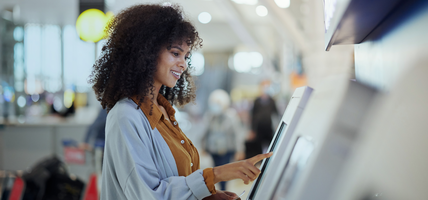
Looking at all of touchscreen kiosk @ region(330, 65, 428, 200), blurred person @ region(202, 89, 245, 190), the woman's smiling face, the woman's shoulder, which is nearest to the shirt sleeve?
the woman's shoulder

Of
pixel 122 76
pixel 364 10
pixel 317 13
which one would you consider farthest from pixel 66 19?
pixel 364 10

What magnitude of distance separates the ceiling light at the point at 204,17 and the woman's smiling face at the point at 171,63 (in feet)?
39.5

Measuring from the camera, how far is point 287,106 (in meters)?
1.23

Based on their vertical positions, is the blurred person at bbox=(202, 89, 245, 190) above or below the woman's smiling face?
below

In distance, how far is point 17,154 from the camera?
532 centimetres

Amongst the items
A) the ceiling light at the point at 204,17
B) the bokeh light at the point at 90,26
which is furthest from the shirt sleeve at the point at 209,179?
the ceiling light at the point at 204,17

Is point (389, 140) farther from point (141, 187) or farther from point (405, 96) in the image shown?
point (141, 187)

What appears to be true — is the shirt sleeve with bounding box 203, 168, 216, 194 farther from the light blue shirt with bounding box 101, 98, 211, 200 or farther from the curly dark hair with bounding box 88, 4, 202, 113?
the curly dark hair with bounding box 88, 4, 202, 113

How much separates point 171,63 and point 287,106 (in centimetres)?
44

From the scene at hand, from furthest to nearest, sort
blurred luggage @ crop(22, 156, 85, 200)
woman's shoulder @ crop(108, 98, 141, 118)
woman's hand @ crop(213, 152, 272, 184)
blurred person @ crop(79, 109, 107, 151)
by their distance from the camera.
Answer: blurred person @ crop(79, 109, 107, 151) → blurred luggage @ crop(22, 156, 85, 200) → woman's shoulder @ crop(108, 98, 141, 118) → woman's hand @ crop(213, 152, 272, 184)

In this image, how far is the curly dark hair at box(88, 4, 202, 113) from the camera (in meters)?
1.23

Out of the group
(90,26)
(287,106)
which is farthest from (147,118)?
(90,26)

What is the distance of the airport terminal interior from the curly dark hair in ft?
0.33

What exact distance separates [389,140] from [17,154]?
5.87 metres
